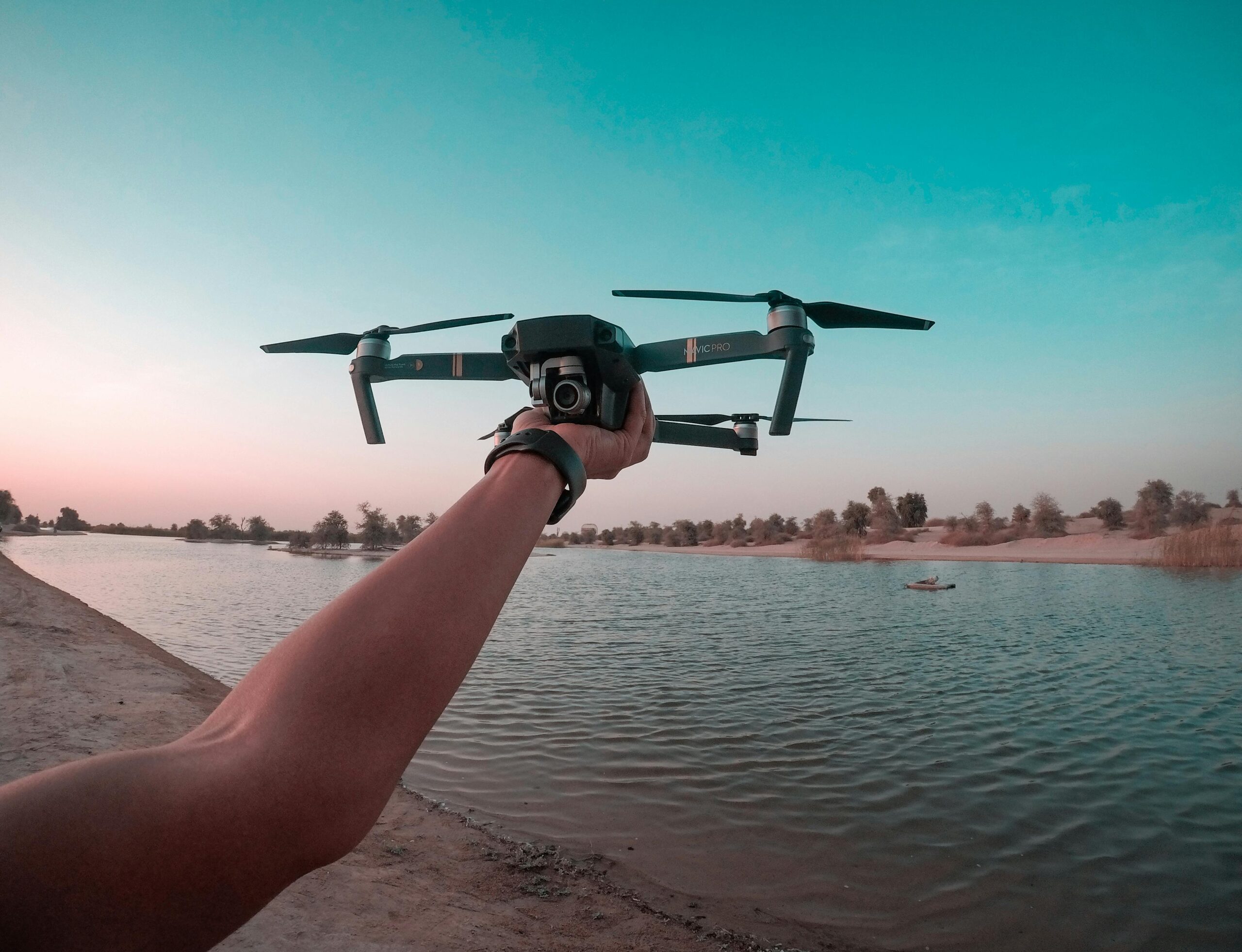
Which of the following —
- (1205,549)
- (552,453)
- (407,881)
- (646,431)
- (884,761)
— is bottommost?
(884,761)

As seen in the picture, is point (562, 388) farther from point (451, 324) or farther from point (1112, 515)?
point (1112, 515)

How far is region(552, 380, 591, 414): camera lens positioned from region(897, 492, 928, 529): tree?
10447 cm

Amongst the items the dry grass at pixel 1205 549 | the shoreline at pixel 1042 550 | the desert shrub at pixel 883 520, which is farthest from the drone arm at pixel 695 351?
the desert shrub at pixel 883 520

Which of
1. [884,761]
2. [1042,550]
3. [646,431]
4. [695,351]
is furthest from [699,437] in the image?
[1042,550]

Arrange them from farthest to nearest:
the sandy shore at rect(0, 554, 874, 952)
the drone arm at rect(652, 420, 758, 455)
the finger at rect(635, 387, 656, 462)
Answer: the sandy shore at rect(0, 554, 874, 952) → the drone arm at rect(652, 420, 758, 455) → the finger at rect(635, 387, 656, 462)

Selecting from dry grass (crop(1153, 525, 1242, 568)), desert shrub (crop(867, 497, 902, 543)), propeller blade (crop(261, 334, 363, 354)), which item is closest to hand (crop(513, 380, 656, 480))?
propeller blade (crop(261, 334, 363, 354))

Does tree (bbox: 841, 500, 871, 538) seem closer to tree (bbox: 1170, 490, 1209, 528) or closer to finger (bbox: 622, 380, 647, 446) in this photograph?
tree (bbox: 1170, 490, 1209, 528)

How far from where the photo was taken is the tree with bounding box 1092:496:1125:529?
77.0 meters

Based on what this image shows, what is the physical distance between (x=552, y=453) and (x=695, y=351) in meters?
1.21

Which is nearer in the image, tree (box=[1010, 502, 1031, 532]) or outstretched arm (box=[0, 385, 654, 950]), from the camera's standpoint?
outstretched arm (box=[0, 385, 654, 950])

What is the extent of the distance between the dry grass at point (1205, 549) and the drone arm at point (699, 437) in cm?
5867

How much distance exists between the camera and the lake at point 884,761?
5.95 metres

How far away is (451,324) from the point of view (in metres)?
3.23

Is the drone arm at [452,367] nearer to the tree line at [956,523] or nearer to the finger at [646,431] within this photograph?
the finger at [646,431]
